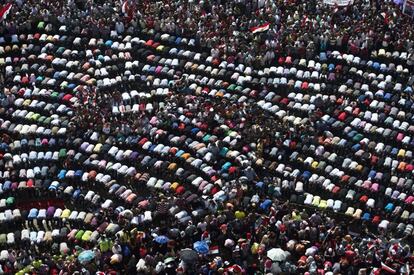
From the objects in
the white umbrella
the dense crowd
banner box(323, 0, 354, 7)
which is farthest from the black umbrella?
banner box(323, 0, 354, 7)

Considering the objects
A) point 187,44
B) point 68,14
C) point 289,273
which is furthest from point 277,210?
point 68,14

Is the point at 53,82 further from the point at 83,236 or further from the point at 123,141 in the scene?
the point at 83,236

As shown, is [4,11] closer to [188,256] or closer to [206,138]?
[206,138]

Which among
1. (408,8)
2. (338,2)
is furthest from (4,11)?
(408,8)

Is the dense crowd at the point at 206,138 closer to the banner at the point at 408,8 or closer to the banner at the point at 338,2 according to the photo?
the banner at the point at 408,8

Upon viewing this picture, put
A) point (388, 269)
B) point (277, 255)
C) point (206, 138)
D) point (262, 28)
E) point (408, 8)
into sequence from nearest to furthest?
point (388, 269) < point (277, 255) < point (206, 138) < point (262, 28) < point (408, 8)

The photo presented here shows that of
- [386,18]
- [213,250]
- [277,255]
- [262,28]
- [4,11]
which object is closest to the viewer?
[277,255]
